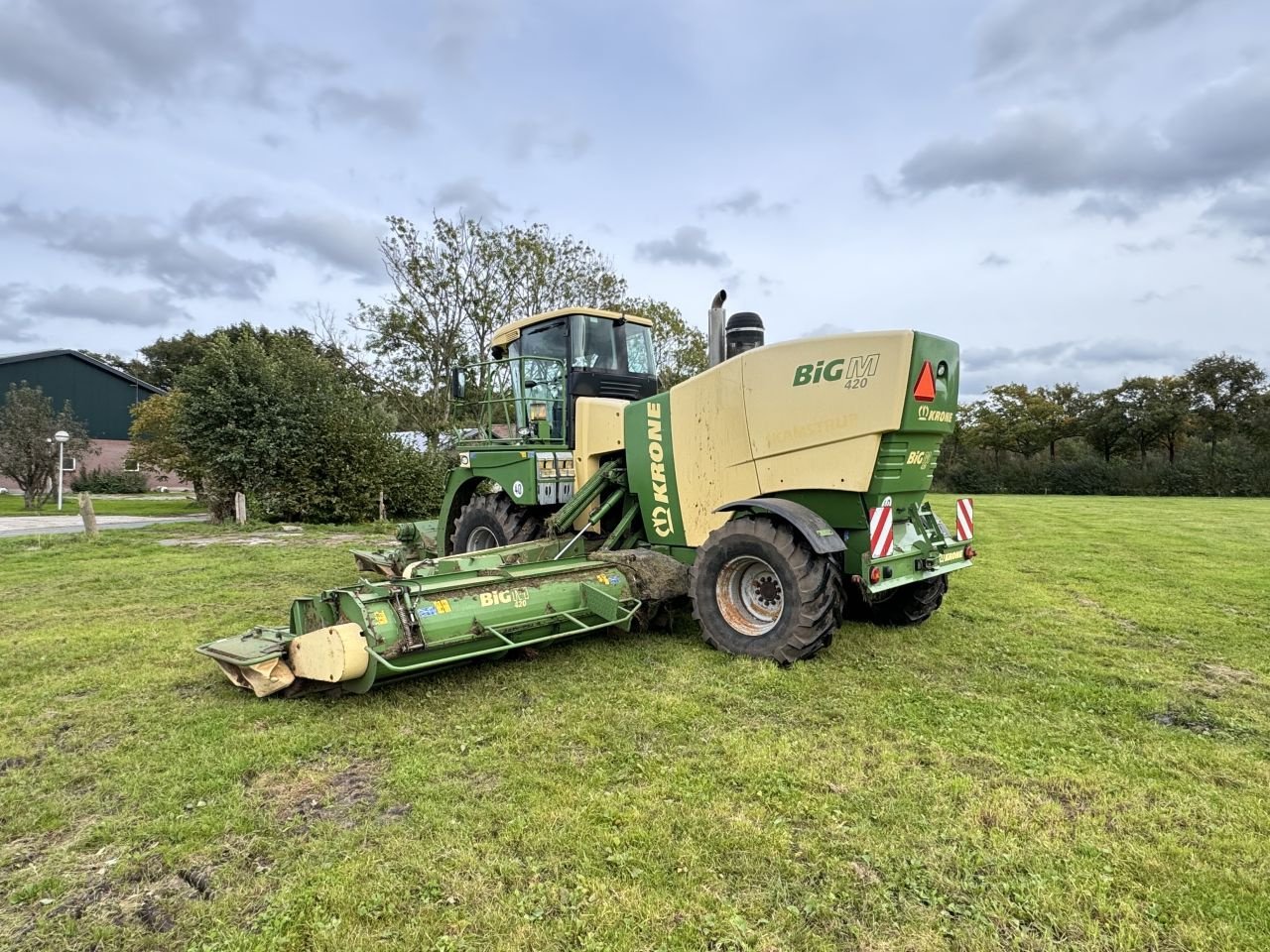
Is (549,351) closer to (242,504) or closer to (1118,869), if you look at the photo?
(1118,869)

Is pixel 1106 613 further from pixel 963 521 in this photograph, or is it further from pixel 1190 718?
pixel 1190 718

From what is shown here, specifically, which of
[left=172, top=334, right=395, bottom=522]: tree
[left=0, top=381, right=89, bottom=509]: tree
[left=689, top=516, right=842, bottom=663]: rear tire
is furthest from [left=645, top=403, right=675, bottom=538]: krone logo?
[left=0, top=381, right=89, bottom=509]: tree

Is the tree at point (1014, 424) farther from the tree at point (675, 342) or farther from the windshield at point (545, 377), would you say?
the windshield at point (545, 377)

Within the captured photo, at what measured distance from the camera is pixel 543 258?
22.6m

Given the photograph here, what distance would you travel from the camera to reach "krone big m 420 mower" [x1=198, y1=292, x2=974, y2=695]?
4367 mm

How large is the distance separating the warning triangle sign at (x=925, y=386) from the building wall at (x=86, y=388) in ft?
137

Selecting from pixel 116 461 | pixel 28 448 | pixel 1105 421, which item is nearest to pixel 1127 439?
pixel 1105 421

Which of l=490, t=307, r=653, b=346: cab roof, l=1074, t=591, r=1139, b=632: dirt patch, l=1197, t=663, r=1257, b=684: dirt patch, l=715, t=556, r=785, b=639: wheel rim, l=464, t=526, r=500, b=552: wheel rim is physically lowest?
l=1197, t=663, r=1257, b=684: dirt patch

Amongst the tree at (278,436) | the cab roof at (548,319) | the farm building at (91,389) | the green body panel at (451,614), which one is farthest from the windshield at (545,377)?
the farm building at (91,389)

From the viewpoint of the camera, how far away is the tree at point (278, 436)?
16.1 metres

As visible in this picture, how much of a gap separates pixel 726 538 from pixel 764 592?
490 millimetres

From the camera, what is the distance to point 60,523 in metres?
17.6

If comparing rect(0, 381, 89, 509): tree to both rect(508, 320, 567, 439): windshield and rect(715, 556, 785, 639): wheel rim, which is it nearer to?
rect(508, 320, 567, 439): windshield

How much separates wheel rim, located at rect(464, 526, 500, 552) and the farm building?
115ft
